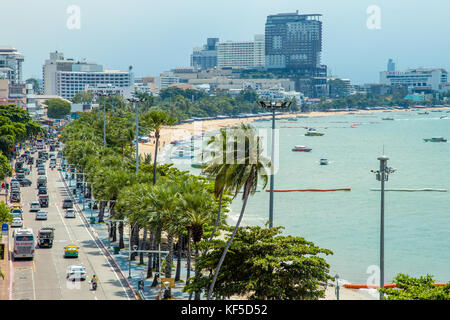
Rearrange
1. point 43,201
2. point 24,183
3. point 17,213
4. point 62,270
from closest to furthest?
1. point 62,270
2. point 17,213
3. point 43,201
4. point 24,183

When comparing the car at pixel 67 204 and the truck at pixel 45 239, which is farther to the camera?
the car at pixel 67 204

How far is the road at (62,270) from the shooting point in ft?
118

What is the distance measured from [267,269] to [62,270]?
19.3m

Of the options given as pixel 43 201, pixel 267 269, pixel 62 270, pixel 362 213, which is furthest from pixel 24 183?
pixel 267 269

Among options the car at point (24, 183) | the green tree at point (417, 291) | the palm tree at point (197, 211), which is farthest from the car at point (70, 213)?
the green tree at point (417, 291)

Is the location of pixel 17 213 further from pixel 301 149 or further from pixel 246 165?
pixel 301 149

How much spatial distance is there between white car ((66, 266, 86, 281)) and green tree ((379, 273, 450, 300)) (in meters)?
21.4

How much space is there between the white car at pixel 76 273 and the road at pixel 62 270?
37 centimetres

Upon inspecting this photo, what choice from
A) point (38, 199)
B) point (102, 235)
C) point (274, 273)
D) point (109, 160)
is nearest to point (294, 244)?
point (274, 273)

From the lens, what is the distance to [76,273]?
39156mm

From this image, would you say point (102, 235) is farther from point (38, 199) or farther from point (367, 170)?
point (367, 170)

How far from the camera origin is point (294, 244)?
29.1 m

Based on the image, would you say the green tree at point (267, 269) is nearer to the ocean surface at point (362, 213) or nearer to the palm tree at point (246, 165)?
the palm tree at point (246, 165)
